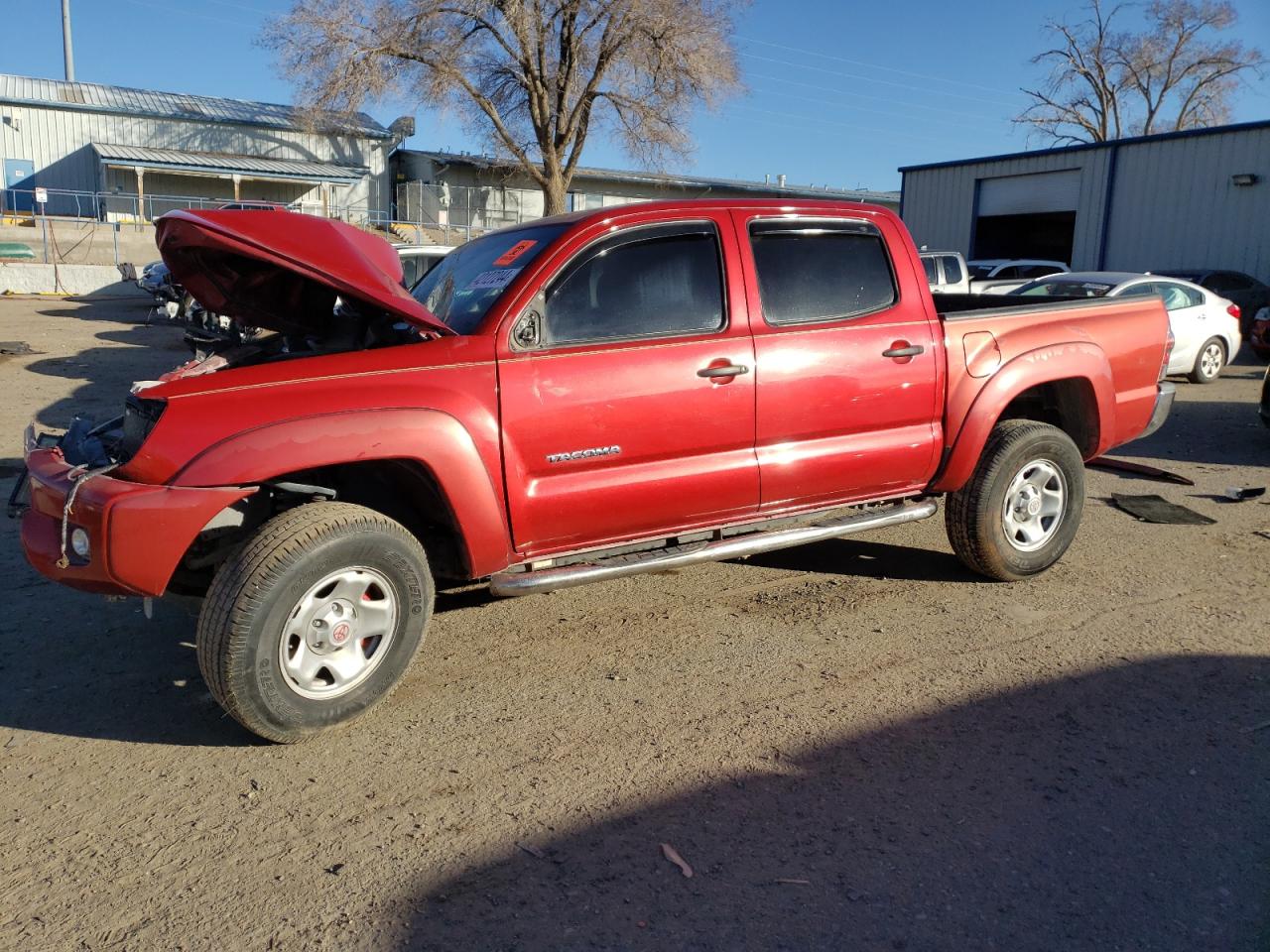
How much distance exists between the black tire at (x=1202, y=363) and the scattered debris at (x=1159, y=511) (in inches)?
294

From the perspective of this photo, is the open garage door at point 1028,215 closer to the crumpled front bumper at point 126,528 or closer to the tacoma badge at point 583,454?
the tacoma badge at point 583,454

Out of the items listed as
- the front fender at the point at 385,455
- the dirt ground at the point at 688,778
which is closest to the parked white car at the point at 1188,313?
the dirt ground at the point at 688,778

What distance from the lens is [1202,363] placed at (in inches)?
534

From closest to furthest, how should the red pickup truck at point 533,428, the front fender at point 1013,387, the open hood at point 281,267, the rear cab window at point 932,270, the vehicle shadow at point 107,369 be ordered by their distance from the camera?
the red pickup truck at point 533,428
the open hood at point 281,267
the front fender at point 1013,387
the vehicle shadow at point 107,369
the rear cab window at point 932,270

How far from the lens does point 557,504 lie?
3.98m

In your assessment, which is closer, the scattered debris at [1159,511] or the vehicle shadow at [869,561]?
the vehicle shadow at [869,561]

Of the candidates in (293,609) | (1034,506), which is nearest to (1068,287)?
(1034,506)

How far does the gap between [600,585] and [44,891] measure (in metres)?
3.05

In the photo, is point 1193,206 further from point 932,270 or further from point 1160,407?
point 1160,407

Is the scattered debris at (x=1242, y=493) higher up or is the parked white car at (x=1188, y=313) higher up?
the parked white car at (x=1188, y=313)

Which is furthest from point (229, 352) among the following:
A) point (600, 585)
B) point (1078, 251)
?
point (1078, 251)

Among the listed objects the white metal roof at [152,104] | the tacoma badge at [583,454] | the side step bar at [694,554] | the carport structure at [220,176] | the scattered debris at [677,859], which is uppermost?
the white metal roof at [152,104]

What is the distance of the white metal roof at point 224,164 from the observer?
127ft

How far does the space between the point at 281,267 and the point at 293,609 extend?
137 cm
